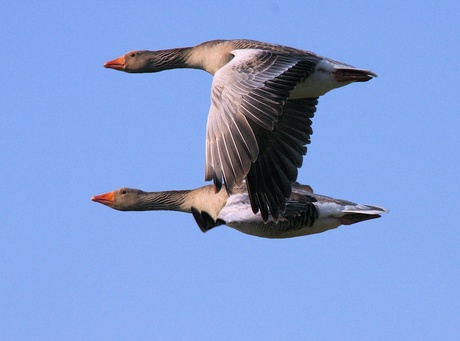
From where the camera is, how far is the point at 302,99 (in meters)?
17.0

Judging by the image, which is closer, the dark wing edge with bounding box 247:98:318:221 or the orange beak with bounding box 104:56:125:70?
the dark wing edge with bounding box 247:98:318:221

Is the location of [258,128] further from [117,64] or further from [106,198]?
[106,198]

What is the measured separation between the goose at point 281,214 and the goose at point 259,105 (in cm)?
63

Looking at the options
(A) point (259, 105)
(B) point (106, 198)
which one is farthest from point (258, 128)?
(B) point (106, 198)

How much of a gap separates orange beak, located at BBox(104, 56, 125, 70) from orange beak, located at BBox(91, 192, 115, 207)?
1.89 m

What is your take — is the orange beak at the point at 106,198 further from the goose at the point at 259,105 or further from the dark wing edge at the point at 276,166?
the dark wing edge at the point at 276,166

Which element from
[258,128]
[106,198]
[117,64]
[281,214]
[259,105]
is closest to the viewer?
[259,105]

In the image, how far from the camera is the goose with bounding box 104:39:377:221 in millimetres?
13961

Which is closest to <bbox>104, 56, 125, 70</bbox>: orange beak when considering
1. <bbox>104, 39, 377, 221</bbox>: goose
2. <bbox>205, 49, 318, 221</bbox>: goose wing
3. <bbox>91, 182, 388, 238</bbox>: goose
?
<bbox>104, 39, 377, 221</bbox>: goose

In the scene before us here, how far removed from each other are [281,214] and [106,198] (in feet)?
14.2

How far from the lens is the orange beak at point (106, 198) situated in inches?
749

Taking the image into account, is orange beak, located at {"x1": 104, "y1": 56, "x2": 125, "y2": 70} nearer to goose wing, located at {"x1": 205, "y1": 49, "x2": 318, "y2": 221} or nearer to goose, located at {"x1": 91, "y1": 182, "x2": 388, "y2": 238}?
goose, located at {"x1": 91, "y1": 182, "x2": 388, "y2": 238}

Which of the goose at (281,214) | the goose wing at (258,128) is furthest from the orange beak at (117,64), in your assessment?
the goose wing at (258,128)

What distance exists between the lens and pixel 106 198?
19.1m
